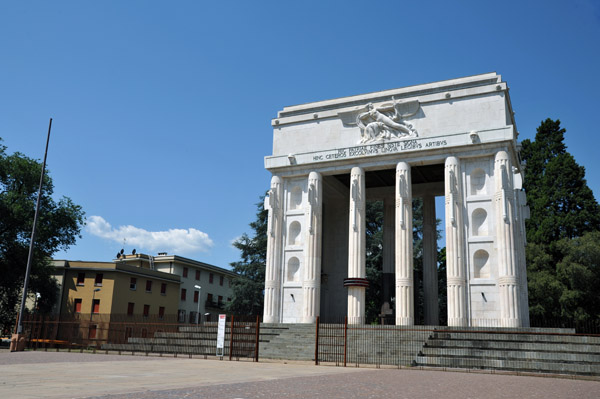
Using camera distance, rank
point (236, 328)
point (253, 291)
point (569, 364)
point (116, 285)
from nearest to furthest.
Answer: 1. point (569, 364)
2. point (236, 328)
3. point (253, 291)
4. point (116, 285)

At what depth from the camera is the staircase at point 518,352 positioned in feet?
64.1

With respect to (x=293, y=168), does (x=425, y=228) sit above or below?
below

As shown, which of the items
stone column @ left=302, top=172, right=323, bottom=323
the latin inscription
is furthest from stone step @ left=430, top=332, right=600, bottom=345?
the latin inscription

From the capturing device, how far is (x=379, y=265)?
50.8 meters

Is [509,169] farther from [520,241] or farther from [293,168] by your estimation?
[293,168]

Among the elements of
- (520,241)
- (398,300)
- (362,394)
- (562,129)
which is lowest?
(362,394)

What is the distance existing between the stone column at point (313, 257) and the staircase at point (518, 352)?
10.1m

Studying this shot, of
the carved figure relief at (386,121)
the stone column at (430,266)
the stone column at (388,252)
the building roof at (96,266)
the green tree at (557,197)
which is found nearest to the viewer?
the carved figure relief at (386,121)

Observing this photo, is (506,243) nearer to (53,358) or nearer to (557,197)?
(557,197)

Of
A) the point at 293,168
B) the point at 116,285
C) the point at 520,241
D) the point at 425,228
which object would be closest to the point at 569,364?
the point at 520,241

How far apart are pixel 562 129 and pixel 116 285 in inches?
1797

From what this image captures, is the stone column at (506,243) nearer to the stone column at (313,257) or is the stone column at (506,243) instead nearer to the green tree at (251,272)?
the stone column at (313,257)

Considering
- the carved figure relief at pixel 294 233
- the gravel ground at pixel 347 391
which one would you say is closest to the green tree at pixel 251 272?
the carved figure relief at pixel 294 233

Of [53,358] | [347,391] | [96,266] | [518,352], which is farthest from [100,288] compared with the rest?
[347,391]
